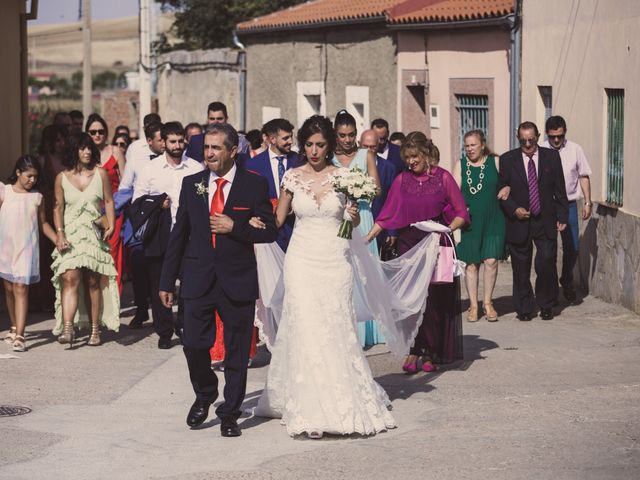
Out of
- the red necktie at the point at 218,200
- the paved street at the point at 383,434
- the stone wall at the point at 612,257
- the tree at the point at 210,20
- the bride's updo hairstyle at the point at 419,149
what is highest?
the tree at the point at 210,20

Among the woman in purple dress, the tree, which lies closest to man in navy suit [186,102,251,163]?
the woman in purple dress

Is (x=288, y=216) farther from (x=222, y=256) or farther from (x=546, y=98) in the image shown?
(x=546, y=98)

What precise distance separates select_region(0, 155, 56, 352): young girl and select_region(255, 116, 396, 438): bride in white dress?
12.9ft

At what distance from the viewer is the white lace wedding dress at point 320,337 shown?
9.07m

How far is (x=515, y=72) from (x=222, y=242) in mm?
11914

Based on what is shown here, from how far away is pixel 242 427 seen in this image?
9469 mm

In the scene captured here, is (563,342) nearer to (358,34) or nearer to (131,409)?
(131,409)

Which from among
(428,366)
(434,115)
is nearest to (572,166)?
(428,366)

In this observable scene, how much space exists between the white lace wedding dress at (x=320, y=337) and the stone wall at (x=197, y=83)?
23.6 meters

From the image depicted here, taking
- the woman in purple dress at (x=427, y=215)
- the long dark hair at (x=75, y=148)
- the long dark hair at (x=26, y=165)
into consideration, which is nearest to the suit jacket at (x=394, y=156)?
the long dark hair at (x=75, y=148)

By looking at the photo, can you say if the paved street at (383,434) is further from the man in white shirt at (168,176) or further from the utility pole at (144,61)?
the utility pole at (144,61)

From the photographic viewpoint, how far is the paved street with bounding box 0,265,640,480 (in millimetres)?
8289

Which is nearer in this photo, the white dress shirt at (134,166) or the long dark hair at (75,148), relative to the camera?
the long dark hair at (75,148)

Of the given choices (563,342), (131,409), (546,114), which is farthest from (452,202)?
(546,114)
